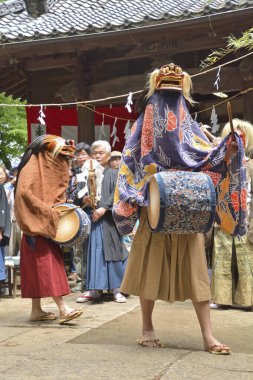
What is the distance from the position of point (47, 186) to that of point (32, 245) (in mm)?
550

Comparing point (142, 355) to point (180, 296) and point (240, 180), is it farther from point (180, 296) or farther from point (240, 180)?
point (240, 180)

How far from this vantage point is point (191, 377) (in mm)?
3566

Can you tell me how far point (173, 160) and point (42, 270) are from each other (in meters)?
1.94

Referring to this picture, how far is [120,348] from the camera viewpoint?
14.1ft

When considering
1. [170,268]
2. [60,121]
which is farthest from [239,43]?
[60,121]

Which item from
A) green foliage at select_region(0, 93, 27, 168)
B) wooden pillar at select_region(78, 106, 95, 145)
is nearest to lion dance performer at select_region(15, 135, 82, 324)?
wooden pillar at select_region(78, 106, 95, 145)

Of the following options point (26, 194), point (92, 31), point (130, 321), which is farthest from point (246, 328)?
point (92, 31)

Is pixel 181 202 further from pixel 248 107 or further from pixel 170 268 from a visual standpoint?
pixel 248 107

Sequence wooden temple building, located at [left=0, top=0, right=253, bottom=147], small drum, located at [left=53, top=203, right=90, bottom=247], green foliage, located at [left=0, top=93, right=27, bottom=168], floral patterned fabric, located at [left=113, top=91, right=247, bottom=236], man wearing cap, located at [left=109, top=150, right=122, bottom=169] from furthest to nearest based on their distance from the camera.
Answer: green foliage, located at [left=0, top=93, right=27, bottom=168] → wooden temple building, located at [left=0, top=0, right=253, bottom=147] → man wearing cap, located at [left=109, top=150, right=122, bottom=169] → small drum, located at [left=53, top=203, right=90, bottom=247] → floral patterned fabric, located at [left=113, top=91, right=247, bottom=236]

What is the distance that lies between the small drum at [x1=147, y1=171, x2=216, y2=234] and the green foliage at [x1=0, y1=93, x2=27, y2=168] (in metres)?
16.0

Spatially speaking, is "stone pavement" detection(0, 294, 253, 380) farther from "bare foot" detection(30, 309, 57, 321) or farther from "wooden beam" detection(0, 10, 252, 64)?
"wooden beam" detection(0, 10, 252, 64)

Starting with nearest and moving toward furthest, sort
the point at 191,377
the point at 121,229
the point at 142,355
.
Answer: the point at 191,377 → the point at 142,355 → the point at 121,229

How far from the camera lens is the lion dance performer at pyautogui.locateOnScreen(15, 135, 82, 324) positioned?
5.55 meters

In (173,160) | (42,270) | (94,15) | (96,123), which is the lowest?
(42,270)
